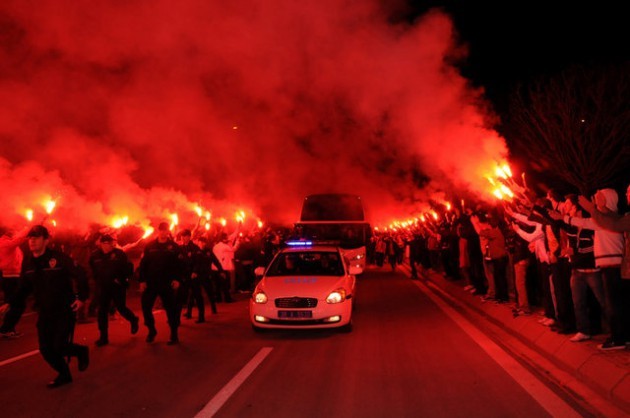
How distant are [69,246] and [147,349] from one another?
822cm

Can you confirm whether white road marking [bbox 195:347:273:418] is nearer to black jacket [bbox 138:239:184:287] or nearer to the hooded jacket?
black jacket [bbox 138:239:184:287]

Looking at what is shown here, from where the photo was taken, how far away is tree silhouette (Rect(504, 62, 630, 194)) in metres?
23.3

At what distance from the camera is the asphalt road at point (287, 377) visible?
5.12m

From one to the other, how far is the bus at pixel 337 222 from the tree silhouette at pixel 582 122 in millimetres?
8920

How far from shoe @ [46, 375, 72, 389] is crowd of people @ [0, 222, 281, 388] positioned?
10 millimetres

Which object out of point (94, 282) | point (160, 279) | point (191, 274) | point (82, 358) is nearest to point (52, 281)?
point (82, 358)

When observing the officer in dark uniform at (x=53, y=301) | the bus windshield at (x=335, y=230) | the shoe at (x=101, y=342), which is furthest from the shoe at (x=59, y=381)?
the bus windshield at (x=335, y=230)

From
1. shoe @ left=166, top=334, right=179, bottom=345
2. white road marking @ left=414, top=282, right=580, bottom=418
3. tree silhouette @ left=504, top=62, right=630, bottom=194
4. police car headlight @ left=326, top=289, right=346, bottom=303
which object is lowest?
white road marking @ left=414, top=282, right=580, bottom=418

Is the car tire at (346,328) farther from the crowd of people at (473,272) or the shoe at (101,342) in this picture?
the shoe at (101,342)

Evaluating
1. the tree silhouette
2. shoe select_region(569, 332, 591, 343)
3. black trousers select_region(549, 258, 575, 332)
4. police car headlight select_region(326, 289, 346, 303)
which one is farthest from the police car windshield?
the tree silhouette

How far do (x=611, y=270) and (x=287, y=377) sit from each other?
405cm

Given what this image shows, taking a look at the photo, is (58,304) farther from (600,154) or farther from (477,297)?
(600,154)

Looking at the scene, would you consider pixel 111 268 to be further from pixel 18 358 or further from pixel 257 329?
pixel 257 329

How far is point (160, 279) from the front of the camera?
873 cm
